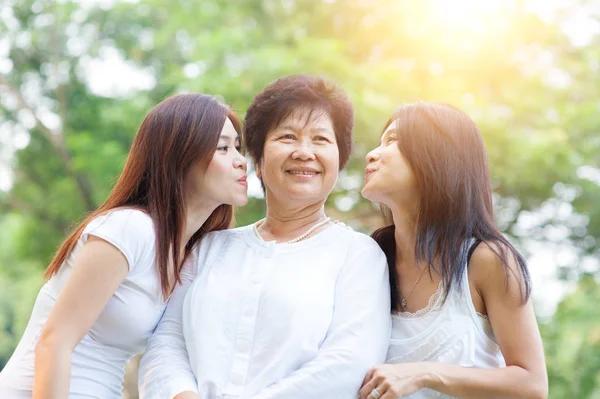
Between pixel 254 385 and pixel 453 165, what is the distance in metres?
0.86

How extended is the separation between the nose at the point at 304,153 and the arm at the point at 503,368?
24.0 inches

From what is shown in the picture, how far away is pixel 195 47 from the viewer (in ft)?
26.0

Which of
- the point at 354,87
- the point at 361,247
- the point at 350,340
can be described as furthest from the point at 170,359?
the point at 354,87

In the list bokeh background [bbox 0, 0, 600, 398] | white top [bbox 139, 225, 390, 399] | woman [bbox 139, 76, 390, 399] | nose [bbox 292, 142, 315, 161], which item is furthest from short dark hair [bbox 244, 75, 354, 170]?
bokeh background [bbox 0, 0, 600, 398]

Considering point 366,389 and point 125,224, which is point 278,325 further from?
point 125,224

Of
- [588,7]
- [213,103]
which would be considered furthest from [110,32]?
[213,103]

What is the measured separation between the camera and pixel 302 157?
2.36m

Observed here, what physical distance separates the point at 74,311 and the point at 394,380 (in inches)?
35.4

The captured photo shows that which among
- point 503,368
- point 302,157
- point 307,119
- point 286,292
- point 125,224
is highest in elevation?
point 307,119

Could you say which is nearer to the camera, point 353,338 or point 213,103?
point 353,338

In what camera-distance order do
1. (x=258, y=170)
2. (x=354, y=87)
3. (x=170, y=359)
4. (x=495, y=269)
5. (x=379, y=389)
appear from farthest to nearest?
(x=354, y=87) < (x=258, y=170) < (x=170, y=359) < (x=495, y=269) < (x=379, y=389)

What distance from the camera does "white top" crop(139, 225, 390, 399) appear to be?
2.07 metres

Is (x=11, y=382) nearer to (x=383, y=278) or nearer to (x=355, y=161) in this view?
(x=383, y=278)

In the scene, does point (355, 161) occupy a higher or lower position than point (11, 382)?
lower
